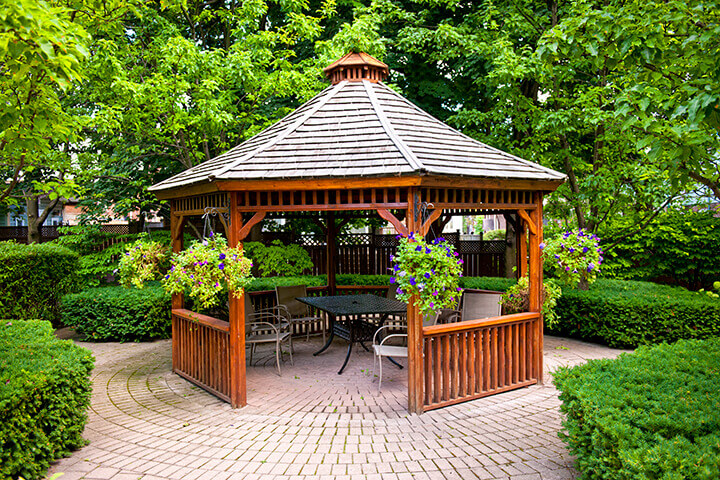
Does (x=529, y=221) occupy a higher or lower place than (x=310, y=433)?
higher

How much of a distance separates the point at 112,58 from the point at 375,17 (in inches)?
→ 206

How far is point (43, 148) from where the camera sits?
506 cm

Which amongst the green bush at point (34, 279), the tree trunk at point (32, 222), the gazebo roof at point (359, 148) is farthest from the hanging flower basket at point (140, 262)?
the tree trunk at point (32, 222)

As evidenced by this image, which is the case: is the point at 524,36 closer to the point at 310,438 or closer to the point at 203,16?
the point at 203,16

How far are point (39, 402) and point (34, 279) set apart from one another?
6.35 metres

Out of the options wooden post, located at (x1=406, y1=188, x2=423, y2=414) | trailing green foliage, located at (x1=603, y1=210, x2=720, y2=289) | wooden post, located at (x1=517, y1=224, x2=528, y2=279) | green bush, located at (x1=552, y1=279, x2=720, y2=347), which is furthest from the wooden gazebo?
trailing green foliage, located at (x1=603, y1=210, x2=720, y2=289)

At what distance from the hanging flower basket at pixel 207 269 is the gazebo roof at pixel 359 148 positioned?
33.6 inches

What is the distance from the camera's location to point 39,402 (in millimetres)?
3912

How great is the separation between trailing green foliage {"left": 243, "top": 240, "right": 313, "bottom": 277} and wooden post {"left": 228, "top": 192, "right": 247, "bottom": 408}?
199 inches

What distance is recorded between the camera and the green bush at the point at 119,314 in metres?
8.88

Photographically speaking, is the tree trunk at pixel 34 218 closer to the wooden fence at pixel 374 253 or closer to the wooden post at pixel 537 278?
the wooden fence at pixel 374 253

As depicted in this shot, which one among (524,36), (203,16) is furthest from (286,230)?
(524,36)

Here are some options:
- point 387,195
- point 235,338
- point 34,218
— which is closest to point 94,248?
point 34,218

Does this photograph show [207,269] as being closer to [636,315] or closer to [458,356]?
[458,356]
